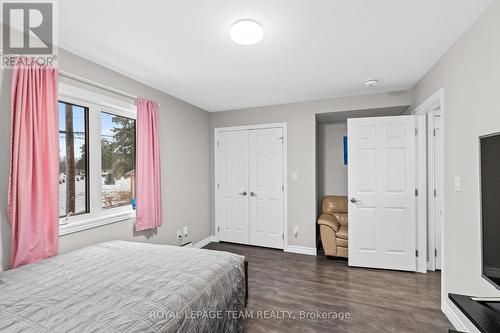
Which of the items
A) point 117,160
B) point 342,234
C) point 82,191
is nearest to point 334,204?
point 342,234

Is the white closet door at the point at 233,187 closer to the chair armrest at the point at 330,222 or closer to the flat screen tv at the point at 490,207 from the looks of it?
the chair armrest at the point at 330,222

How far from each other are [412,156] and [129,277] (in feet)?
11.4

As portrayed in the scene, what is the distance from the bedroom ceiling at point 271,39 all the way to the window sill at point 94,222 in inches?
63.6

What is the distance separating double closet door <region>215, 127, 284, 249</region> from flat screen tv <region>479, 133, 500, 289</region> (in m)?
2.86

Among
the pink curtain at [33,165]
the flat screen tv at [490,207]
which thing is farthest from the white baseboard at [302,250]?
the pink curtain at [33,165]

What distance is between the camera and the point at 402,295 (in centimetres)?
253

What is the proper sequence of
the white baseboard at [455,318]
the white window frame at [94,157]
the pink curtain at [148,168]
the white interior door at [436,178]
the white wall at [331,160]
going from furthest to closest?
the white wall at [331,160] → the white interior door at [436,178] → the pink curtain at [148,168] → the white window frame at [94,157] → the white baseboard at [455,318]

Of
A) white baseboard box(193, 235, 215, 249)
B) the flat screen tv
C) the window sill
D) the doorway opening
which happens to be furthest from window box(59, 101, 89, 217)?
the doorway opening

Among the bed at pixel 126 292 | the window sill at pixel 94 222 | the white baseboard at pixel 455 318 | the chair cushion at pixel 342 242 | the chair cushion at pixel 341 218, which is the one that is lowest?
the white baseboard at pixel 455 318

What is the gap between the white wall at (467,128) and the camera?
5.23 ft

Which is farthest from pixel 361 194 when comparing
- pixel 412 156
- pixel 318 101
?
pixel 318 101

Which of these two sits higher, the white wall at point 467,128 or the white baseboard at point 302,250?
the white wall at point 467,128

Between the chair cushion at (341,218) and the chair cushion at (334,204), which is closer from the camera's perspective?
the chair cushion at (341,218)

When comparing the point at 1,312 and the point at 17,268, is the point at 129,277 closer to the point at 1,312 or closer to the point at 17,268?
the point at 1,312
